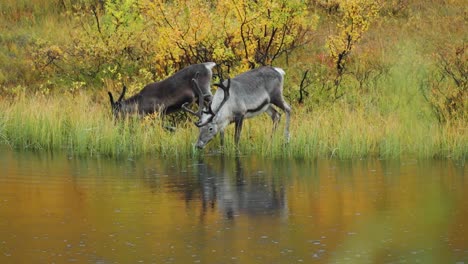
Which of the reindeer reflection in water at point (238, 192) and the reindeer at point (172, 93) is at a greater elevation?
the reindeer at point (172, 93)

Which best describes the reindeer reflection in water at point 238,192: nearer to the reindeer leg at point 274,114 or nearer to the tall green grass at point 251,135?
the tall green grass at point 251,135

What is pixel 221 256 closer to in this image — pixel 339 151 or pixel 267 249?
pixel 267 249

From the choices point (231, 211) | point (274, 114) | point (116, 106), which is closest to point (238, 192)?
point (231, 211)

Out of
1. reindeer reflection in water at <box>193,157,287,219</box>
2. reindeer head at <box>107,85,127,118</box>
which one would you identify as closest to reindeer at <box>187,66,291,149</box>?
reindeer reflection in water at <box>193,157,287,219</box>

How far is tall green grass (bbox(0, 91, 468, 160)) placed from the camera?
1811cm

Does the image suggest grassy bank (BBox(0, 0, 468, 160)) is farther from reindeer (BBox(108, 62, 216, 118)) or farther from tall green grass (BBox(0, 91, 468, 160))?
reindeer (BBox(108, 62, 216, 118))

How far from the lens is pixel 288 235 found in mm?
11820

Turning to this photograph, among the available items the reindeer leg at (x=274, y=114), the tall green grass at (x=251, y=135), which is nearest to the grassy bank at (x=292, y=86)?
the tall green grass at (x=251, y=135)

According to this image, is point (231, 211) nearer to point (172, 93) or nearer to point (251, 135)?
point (251, 135)

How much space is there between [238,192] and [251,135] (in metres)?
4.43

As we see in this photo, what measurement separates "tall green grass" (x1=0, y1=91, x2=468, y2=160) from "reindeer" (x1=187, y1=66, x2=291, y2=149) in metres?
0.27

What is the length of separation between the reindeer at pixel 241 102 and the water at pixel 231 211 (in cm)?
69

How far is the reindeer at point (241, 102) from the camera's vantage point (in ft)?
61.7

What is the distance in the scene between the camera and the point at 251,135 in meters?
19.1
